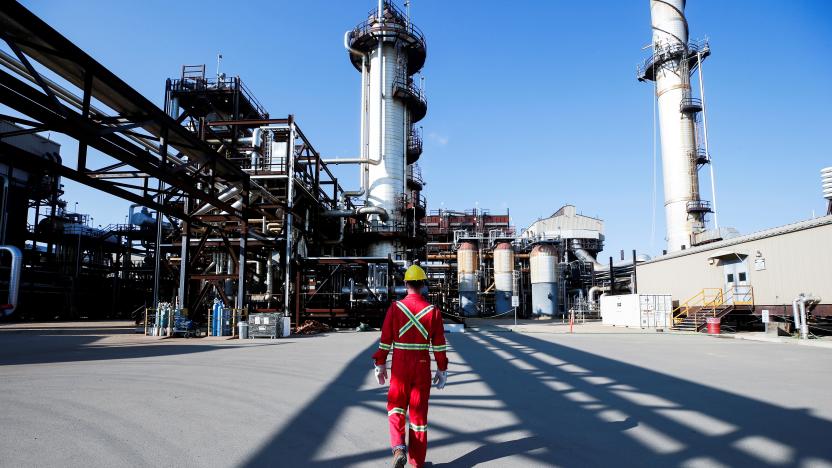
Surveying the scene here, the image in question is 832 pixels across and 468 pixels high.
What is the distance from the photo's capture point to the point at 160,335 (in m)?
17.5

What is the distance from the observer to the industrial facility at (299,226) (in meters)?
11.2

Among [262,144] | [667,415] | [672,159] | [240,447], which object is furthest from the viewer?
[672,159]

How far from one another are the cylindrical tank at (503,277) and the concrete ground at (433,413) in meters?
30.0

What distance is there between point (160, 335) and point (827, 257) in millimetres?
25408

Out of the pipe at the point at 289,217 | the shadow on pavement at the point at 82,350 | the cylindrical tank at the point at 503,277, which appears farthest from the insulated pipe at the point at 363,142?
the shadow on pavement at the point at 82,350

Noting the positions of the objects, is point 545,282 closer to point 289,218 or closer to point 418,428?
point 289,218

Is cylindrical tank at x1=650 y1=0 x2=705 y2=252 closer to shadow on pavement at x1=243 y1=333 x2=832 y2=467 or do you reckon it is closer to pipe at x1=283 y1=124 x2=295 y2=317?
pipe at x1=283 y1=124 x2=295 y2=317

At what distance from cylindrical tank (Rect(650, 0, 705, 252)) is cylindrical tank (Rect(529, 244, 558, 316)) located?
948 centimetres

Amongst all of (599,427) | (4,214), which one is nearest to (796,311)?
(599,427)

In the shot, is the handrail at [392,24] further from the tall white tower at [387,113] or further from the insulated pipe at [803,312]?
the insulated pipe at [803,312]

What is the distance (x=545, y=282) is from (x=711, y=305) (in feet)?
59.1

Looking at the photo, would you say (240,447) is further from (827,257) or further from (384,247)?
(384,247)

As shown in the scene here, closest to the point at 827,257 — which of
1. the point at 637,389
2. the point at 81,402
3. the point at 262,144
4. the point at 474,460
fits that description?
the point at 637,389

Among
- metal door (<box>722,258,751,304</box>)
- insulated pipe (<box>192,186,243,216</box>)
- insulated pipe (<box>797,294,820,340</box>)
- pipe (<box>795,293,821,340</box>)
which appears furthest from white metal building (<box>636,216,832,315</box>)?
insulated pipe (<box>192,186,243,216</box>)
